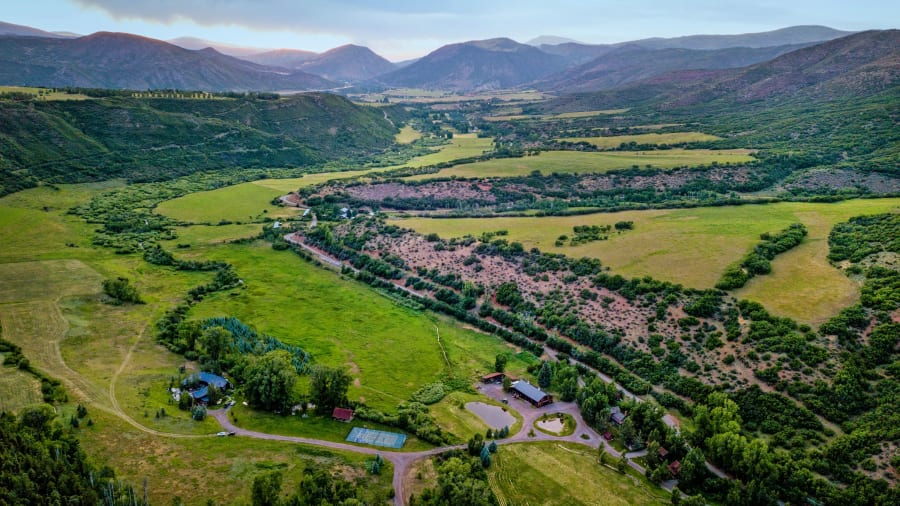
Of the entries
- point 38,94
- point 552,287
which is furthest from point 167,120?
point 552,287

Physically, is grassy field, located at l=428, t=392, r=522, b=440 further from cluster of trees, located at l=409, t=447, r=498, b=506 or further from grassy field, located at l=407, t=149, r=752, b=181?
grassy field, located at l=407, t=149, r=752, b=181

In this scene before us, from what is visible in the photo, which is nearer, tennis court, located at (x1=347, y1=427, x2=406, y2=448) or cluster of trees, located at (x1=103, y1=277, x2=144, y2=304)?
tennis court, located at (x1=347, y1=427, x2=406, y2=448)

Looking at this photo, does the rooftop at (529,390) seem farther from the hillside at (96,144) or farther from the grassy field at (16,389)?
the hillside at (96,144)

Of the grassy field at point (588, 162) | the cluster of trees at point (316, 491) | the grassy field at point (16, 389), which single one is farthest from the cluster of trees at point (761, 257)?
the grassy field at point (16, 389)

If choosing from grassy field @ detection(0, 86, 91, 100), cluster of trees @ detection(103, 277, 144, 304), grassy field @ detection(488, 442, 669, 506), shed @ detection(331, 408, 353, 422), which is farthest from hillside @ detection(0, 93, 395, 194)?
grassy field @ detection(488, 442, 669, 506)

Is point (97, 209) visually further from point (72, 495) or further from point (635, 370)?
point (635, 370)

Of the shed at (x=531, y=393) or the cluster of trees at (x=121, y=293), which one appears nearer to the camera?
the shed at (x=531, y=393)
